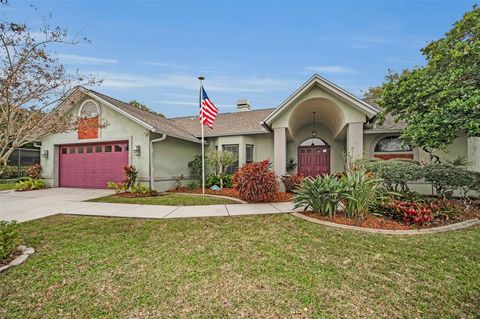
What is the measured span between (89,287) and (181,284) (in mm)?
1261

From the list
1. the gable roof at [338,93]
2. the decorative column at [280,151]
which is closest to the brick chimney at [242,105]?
the decorative column at [280,151]

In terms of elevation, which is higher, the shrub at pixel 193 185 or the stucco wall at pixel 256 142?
the stucco wall at pixel 256 142

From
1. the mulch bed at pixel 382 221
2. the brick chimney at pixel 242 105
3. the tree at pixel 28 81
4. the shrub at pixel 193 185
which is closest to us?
the tree at pixel 28 81

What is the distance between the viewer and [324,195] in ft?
19.4

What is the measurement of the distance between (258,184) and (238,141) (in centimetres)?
537

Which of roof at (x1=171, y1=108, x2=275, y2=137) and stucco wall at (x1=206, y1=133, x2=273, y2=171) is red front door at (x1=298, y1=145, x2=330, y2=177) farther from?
roof at (x1=171, y1=108, x2=275, y2=137)

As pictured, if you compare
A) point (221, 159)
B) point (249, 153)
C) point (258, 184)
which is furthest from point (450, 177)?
point (221, 159)

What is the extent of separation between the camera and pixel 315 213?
20.3 ft

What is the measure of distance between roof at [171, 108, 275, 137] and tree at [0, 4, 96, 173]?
27.8 ft

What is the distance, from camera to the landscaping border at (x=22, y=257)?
3.37m

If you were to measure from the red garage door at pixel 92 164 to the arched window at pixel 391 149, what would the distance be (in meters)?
13.8

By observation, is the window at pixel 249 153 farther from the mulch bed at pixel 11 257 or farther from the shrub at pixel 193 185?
the mulch bed at pixel 11 257

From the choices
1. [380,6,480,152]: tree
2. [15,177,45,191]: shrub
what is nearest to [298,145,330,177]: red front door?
[380,6,480,152]: tree

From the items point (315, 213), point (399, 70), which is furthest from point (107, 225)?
point (399, 70)
